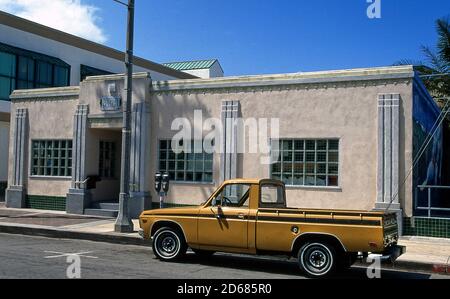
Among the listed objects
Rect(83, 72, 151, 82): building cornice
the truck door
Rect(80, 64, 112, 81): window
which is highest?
Rect(80, 64, 112, 81): window

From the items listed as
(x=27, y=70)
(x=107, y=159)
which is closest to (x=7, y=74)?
(x=27, y=70)

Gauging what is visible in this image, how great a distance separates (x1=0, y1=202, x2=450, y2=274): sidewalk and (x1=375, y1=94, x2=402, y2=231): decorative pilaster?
3.65 ft

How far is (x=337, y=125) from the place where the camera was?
14695 mm

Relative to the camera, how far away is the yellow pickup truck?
8.68m

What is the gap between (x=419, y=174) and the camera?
615 inches

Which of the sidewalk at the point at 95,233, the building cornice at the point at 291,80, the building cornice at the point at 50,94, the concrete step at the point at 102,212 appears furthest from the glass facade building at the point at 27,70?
the building cornice at the point at 291,80

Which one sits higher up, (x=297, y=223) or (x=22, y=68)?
(x=22, y=68)

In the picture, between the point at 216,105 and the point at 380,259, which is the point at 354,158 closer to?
the point at 216,105

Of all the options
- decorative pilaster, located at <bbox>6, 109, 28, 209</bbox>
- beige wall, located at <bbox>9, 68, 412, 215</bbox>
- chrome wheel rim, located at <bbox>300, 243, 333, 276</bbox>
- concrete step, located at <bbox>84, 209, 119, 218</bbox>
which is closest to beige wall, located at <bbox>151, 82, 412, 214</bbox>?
beige wall, located at <bbox>9, 68, 412, 215</bbox>

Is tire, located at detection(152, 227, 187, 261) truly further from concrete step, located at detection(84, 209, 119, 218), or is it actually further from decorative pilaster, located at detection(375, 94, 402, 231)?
concrete step, located at detection(84, 209, 119, 218)

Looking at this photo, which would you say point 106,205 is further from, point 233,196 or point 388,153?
point 388,153

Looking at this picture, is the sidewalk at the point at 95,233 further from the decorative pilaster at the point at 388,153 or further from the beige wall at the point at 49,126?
the decorative pilaster at the point at 388,153

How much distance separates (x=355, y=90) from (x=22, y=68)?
66.9 feet
